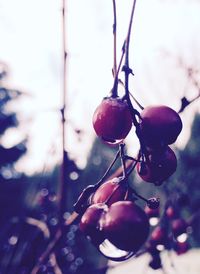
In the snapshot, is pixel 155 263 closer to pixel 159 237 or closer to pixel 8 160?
pixel 159 237

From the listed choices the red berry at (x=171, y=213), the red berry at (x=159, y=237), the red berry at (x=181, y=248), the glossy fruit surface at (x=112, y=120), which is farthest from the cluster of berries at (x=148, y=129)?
the red berry at (x=181, y=248)

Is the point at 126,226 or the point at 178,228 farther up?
the point at 126,226

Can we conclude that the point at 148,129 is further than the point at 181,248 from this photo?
No

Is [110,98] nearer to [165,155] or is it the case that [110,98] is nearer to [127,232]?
[165,155]

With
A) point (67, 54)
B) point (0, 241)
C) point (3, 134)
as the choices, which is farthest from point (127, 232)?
point (3, 134)

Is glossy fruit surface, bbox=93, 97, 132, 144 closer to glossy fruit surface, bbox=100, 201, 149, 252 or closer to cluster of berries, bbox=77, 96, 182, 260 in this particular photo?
cluster of berries, bbox=77, 96, 182, 260

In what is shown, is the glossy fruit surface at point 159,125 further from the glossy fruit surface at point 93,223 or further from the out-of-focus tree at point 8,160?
the out-of-focus tree at point 8,160

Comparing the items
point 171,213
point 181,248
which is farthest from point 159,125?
point 181,248
